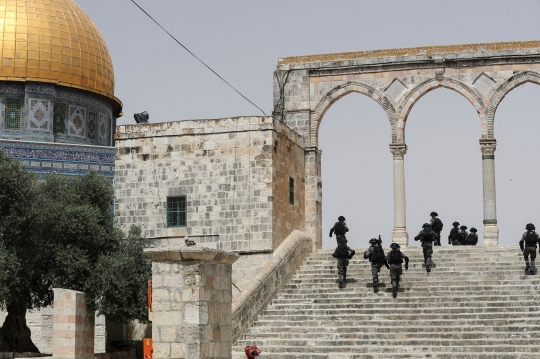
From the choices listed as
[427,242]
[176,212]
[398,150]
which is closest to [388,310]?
[427,242]

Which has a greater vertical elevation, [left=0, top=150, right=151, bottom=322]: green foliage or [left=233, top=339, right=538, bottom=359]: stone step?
[left=0, top=150, right=151, bottom=322]: green foliage

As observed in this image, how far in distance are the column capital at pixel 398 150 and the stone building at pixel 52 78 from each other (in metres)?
10.2

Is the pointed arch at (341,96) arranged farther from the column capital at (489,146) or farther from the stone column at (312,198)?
the column capital at (489,146)

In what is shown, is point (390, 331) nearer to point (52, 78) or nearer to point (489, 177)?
point (489, 177)

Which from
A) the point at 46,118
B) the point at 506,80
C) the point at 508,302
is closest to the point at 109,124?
the point at 46,118

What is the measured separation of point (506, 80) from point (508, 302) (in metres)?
7.30

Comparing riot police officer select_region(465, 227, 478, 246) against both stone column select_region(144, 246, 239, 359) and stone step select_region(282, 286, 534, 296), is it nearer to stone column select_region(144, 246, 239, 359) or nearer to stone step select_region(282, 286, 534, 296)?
stone step select_region(282, 286, 534, 296)

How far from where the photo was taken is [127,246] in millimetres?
20094

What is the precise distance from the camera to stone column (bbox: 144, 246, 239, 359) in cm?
1134

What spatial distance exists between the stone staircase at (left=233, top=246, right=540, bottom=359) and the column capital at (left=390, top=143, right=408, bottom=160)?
3.61 metres

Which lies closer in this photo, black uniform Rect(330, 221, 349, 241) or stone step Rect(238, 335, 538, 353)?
stone step Rect(238, 335, 538, 353)

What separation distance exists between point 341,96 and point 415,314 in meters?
8.01

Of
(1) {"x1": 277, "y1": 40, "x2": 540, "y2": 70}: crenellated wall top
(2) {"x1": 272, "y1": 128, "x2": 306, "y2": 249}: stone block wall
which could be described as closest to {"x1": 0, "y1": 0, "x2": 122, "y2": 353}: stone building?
(1) {"x1": 277, "y1": 40, "x2": 540, "y2": 70}: crenellated wall top

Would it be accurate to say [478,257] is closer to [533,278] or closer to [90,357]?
[533,278]
